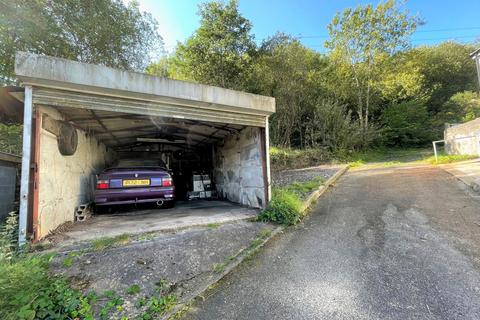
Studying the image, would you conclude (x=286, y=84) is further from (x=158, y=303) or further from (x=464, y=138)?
(x=158, y=303)

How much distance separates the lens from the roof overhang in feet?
8.96

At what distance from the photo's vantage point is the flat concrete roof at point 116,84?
8.79 feet

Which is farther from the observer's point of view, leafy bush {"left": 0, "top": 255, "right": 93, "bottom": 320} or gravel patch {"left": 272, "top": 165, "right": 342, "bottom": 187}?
gravel patch {"left": 272, "top": 165, "right": 342, "bottom": 187}

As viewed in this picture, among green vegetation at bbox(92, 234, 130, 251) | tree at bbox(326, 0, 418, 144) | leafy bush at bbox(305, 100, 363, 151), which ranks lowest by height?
green vegetation at bbox(92, 234, 130, 251)

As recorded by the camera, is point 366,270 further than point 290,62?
No

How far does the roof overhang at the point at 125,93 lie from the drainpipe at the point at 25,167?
117 mm

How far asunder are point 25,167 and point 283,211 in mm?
3669

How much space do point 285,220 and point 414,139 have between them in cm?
1965

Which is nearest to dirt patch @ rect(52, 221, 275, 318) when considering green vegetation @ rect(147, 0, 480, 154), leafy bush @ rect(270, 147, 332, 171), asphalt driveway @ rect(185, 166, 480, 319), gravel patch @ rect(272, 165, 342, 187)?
asphalt driveway @ rect(185, 166, 480, 319)

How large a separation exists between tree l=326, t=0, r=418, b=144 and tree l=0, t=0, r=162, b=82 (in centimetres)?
1274

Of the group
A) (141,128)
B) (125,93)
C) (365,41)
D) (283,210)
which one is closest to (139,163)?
(141,128)

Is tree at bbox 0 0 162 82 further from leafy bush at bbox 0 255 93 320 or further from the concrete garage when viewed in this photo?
leafy bush at bbox 0 255 93 320

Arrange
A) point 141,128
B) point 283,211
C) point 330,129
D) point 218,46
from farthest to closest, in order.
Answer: point 330,129, point 218,46, point 141,128, point 283,211

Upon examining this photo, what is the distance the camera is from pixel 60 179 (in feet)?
12.1
